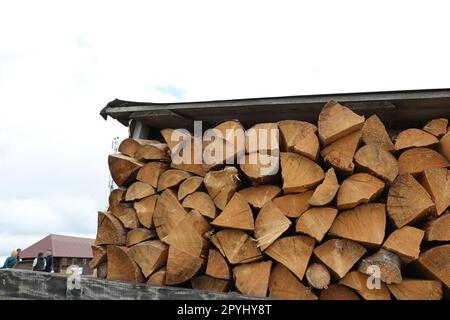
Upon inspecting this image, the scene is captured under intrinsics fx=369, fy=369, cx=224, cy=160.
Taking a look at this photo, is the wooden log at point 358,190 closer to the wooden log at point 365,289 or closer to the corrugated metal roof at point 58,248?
the wooden log at point 365,289

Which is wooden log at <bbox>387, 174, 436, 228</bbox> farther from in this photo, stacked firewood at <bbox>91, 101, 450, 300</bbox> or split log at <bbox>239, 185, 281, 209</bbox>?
split log at <bbox>239, 185, 281, 209</bbox>

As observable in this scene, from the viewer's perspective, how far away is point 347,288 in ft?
8.46

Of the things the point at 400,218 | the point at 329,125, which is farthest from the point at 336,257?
the point at 329,125

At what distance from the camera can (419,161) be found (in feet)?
9.04

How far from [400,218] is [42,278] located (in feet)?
9.32

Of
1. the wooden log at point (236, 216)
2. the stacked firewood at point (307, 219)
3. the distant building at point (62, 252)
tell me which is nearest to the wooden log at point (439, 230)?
the stacked firewood at point (307, 219)

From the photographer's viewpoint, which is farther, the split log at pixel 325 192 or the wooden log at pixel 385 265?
the split log at pixel 325 192

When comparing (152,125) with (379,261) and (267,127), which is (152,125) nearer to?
(267,127)

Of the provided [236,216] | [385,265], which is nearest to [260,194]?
[236,216]

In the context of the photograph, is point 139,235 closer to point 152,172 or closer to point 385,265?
point 152,172

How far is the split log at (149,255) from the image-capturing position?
286cm

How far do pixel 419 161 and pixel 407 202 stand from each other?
368 millimetres

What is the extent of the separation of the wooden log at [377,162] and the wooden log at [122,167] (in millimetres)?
1840

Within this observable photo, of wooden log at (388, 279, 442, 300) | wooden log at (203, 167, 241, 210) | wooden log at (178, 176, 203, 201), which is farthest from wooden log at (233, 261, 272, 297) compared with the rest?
wooden log at (388, 279, 442, 300)
